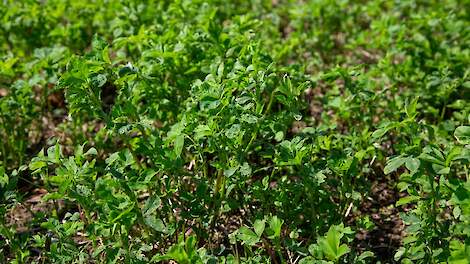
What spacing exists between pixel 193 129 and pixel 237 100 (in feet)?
0.68

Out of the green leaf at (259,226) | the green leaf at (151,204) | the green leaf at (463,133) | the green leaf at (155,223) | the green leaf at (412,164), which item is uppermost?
the green leaf at (463,133)

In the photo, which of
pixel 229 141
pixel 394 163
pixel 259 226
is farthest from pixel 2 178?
pixel 394 163

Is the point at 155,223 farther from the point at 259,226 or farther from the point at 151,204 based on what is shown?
the point at 259,226

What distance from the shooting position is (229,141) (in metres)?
2.39

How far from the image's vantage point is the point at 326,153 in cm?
293

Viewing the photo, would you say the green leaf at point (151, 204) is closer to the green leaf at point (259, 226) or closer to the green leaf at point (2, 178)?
the green leaf at point (259, 226)

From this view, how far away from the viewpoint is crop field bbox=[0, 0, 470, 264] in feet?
7.54

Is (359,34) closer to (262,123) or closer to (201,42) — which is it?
(201,42)

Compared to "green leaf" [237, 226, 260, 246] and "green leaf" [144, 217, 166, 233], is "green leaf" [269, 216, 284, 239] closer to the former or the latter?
"green leaf" [237, 226, 260, 246]

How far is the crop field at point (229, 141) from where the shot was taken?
230 centimetres

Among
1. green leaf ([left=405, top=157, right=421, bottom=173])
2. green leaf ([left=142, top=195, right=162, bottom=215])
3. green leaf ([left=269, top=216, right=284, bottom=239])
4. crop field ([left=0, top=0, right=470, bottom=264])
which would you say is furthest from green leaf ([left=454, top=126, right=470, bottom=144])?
green leaf ([left=142, top=195, right=162, bottom=215])

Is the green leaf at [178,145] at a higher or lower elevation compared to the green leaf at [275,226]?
higher

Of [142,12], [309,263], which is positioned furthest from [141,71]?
[309,263]

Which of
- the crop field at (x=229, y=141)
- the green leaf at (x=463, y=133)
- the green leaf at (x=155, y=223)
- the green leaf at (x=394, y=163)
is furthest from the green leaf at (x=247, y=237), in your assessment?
the green leaf at (x=463, y=133)
